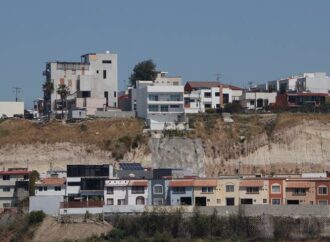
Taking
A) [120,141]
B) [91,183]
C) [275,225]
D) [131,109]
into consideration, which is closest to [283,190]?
[275,225]

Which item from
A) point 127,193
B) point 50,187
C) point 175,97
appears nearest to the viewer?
point 127,193

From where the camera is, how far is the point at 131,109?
9056cm

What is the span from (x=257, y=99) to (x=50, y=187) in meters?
27.9

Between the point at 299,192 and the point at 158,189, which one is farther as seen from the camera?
the point at 158,189

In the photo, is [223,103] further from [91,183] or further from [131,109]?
[91,183]

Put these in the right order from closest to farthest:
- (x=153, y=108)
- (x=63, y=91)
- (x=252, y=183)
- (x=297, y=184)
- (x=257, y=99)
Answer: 1. (x=297, y=184)
2. (x=252, y=183)
3. (x=153, y=108)
4. (x=63, y=91)
5. (x=257, y=99)

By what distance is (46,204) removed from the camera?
66.4m

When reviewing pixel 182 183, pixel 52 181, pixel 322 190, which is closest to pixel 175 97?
pixel 52 181

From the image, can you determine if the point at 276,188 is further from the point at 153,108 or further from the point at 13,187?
the point at 153,108

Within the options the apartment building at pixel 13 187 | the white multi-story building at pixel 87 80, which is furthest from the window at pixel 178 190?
the white multi-story building at pixel 87 80

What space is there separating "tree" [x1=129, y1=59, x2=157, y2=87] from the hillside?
14.3m

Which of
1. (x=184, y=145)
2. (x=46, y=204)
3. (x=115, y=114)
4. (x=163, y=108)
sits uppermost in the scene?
(x=163, y=108)

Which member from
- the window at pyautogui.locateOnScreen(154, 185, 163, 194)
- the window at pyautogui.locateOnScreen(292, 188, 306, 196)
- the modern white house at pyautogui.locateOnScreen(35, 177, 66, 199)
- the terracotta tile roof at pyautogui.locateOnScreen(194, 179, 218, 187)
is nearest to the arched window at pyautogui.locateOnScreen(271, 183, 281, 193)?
the window at pyautogui.locateOnScreen(292, 188, 306, 196)

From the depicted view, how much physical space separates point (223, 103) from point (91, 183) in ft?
85.8
